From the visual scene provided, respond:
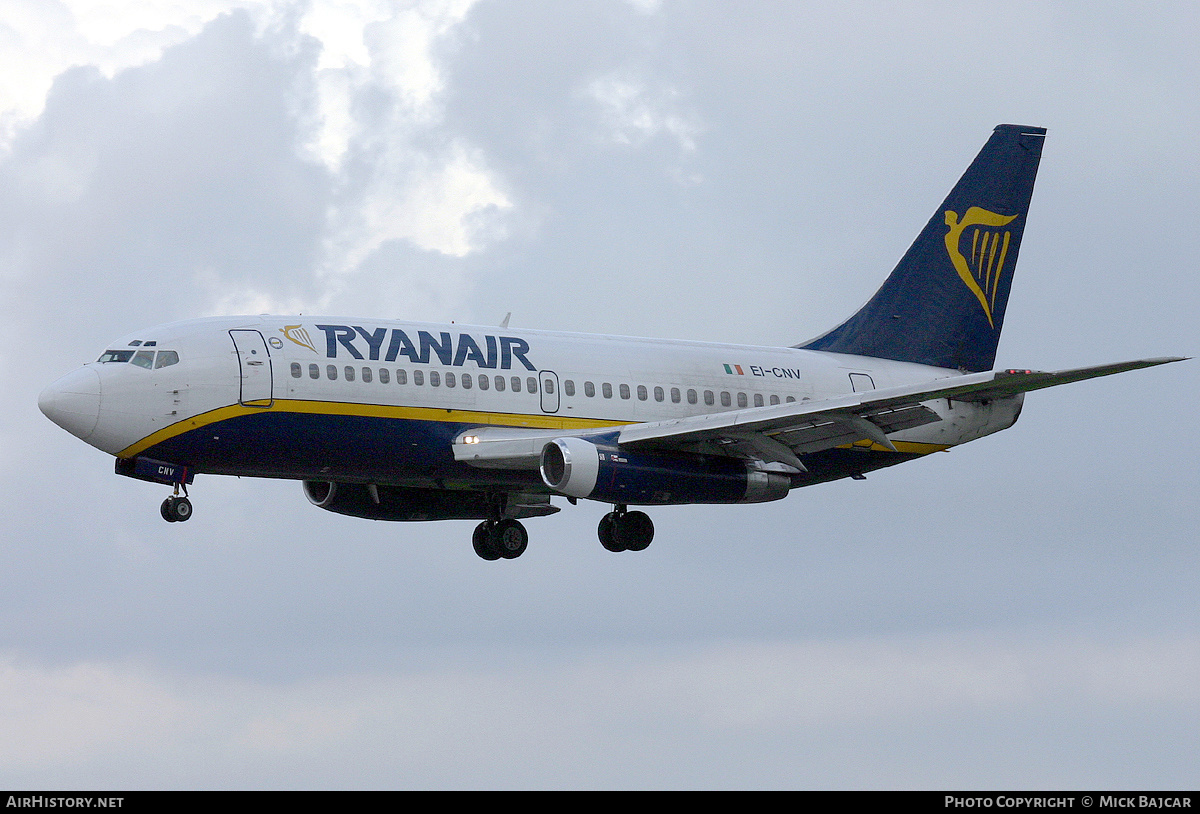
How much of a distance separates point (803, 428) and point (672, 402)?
5320 mm

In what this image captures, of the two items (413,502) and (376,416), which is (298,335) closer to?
(376,416)

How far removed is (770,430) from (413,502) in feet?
40.5

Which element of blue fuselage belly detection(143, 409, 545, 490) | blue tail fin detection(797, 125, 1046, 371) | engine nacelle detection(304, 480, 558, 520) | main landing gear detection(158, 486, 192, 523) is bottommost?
main landing gear detection(158, 486, 192, 523)

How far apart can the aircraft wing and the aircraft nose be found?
9458mm

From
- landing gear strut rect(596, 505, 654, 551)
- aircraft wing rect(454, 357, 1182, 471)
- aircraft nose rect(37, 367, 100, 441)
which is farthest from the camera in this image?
landing gear strut rect(596, 505, 654, 551)

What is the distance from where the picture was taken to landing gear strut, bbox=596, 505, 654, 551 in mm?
52188

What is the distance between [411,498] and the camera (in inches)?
2183

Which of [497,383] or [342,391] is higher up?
[497,383]

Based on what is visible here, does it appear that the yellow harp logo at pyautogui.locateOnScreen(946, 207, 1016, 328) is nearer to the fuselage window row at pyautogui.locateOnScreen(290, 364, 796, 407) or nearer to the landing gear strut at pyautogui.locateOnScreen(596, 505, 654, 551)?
the fuselage window row at pyautogui.locateOnScreen(290, 364, 796, 407)

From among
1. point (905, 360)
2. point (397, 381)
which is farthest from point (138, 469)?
point (905, 360)

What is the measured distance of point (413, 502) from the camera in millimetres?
55562

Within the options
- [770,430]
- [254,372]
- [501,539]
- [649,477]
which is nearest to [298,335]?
[254,372]

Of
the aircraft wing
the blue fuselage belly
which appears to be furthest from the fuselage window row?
the aircraft wing
